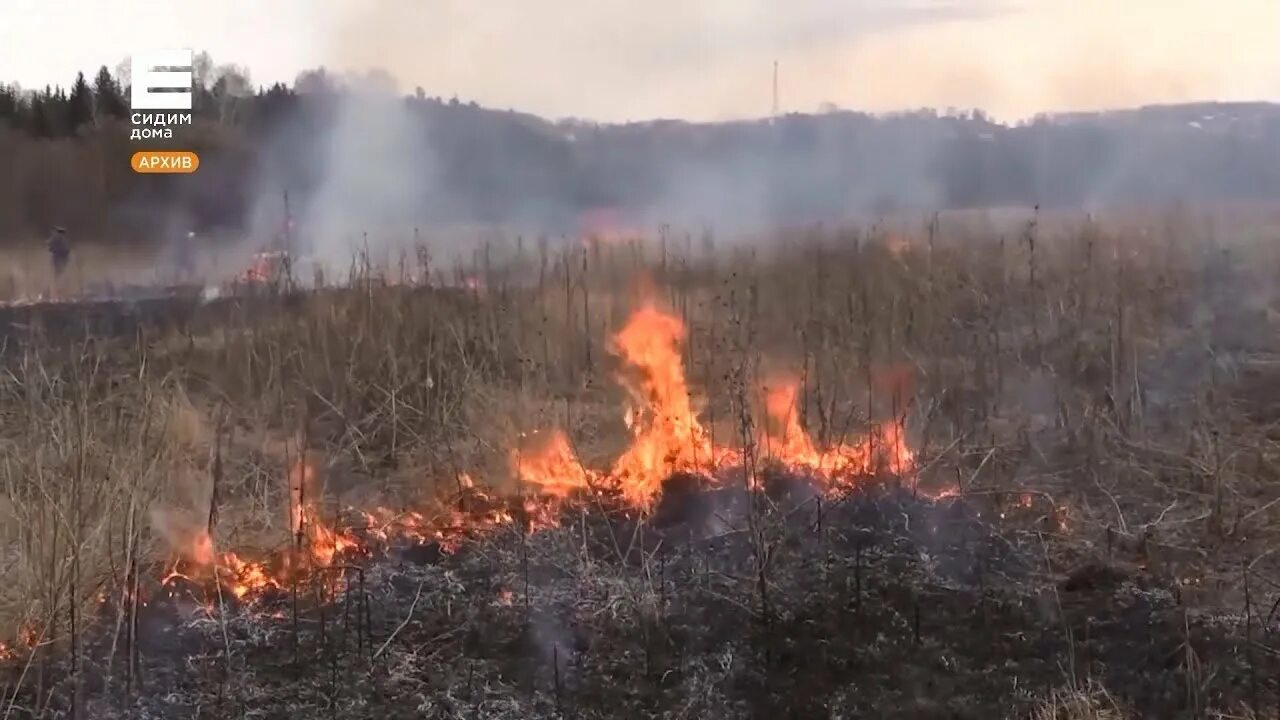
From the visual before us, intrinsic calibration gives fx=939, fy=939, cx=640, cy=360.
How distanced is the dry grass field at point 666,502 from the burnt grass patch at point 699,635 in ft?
0.05

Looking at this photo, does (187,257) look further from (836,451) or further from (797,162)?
(836,451)

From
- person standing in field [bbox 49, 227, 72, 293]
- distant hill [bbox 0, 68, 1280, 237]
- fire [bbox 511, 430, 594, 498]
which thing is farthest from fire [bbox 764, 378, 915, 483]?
person standing in field [bbox 49, 227, 72, 293]

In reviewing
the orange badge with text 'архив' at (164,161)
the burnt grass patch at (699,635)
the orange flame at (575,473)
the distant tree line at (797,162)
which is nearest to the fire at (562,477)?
the orange flame at (575,473)

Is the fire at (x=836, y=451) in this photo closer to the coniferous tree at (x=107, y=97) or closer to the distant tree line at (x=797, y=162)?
the distant tree line at (x=797, y=162)

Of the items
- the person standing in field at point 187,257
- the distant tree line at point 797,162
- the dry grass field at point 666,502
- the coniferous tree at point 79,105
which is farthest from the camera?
the coniferous tree at point 79,105

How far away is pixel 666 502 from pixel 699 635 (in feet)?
4.21

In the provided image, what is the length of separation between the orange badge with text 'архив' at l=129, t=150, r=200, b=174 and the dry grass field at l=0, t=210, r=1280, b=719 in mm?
8236

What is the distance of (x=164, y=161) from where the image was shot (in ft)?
51.3

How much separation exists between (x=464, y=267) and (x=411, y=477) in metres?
3.67

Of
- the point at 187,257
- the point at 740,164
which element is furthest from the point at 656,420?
the point at 187,257

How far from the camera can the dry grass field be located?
126 inches

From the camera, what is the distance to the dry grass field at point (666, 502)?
319 centimetres

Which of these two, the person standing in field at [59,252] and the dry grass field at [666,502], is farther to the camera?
the person standing in field at [59,252]

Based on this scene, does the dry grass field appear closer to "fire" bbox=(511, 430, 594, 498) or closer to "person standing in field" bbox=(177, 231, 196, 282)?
"fire" bbox=(511, 430, 594, 498)
